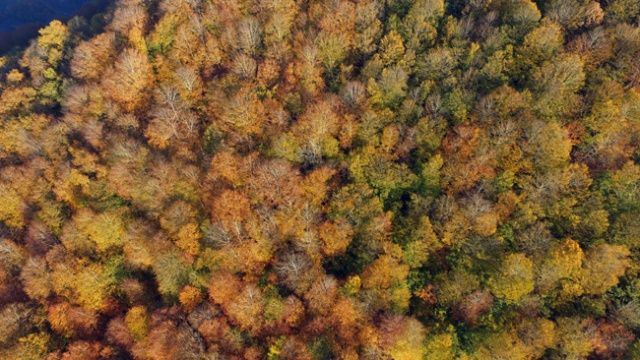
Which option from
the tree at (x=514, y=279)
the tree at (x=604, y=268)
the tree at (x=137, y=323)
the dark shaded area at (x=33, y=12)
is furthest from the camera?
the dark shaded area at (x=33, y=12)

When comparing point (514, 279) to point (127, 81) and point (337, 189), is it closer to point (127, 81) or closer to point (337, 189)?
point (337, 189)

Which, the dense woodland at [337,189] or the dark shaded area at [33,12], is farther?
the dark shaded area at [33,12]

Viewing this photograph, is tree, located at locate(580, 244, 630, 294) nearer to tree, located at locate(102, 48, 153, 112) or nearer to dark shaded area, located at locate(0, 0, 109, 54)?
tree, located at locate(102, 48, 153, 112)

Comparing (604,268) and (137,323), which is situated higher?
(604,268)

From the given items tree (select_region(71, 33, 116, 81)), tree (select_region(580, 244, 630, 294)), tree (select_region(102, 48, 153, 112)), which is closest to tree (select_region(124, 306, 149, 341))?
tree (select_region(102, 48, 153, 112))

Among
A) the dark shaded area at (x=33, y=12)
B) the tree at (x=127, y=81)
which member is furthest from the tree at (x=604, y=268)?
the dark shaded area at (x=33, y=12)

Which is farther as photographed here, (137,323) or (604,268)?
(137,323)

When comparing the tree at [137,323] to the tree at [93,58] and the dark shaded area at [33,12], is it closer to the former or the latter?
the tree at [93,58]

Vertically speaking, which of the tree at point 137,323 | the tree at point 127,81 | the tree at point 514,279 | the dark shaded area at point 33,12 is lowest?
the tree at point 137,323

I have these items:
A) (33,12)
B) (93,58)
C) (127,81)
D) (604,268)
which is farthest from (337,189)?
(33,12)

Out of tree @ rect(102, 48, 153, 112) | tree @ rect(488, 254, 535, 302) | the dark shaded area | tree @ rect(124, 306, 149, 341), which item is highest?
the dark shaded area
